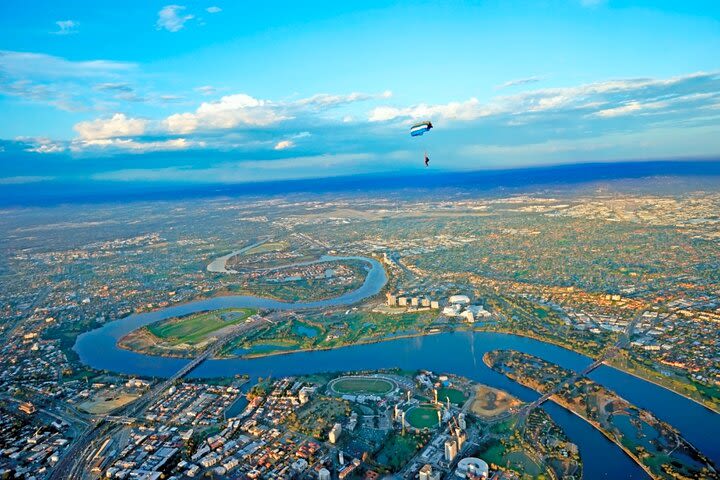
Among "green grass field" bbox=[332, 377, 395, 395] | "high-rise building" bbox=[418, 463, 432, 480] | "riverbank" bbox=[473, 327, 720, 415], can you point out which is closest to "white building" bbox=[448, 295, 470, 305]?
"riverbank" bbox=[473, 327, 720, 415]

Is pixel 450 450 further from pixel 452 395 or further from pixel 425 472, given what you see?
pixel 452 395

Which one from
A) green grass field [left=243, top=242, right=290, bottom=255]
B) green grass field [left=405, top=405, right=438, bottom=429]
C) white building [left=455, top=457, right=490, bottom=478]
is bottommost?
white building [left=455, top=457, right=490, bottom=478]

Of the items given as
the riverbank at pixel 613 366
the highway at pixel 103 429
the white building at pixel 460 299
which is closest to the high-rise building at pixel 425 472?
the highway at pixel 103 429

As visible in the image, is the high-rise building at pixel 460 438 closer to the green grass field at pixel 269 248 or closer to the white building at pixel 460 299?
the white building at pixel 460 299

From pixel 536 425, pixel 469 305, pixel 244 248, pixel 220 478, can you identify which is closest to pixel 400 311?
pixel 469 305

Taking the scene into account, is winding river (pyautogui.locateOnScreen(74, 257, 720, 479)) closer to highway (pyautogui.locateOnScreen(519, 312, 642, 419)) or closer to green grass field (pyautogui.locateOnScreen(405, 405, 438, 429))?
highway (pyautogui.locateOnScreen(519, 312, 642, 419))

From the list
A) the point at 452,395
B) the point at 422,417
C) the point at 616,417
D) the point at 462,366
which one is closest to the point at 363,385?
the point at 422,417

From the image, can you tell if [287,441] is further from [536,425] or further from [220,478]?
[536,425]
